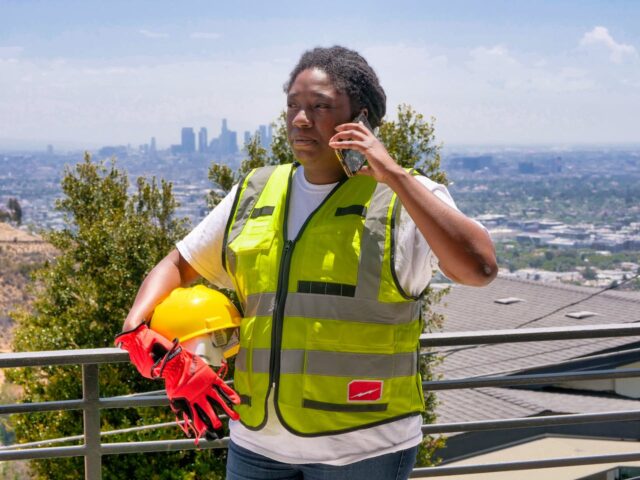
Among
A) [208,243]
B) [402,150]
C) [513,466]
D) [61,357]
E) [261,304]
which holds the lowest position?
[513,466]

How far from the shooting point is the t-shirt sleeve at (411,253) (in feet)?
6.27

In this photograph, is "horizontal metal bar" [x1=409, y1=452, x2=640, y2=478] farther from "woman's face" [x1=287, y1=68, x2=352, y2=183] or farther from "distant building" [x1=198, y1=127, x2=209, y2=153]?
"distant building" [x1=198, y1=127, x2=209, y2=153]

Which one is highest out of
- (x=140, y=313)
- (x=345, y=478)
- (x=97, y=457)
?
(x=140, y=313)

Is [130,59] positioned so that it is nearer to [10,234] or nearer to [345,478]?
[10,234]

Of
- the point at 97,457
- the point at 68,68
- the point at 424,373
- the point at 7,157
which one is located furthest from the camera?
the point at 68,68

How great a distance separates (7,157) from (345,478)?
152110 mm

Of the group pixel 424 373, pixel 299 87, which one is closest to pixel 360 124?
pixel 299 87

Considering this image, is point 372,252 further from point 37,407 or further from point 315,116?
point 37,407

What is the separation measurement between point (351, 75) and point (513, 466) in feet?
6.87

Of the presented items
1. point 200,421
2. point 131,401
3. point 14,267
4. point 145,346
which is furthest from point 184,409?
point 14,267

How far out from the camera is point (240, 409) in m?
2.07

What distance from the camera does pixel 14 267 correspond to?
5697 cm

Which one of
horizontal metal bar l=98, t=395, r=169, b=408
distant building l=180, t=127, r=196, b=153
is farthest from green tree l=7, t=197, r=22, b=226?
horizontal metal bar l=98, t=395, r=169, b=408

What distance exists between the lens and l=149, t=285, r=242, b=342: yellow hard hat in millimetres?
2010
